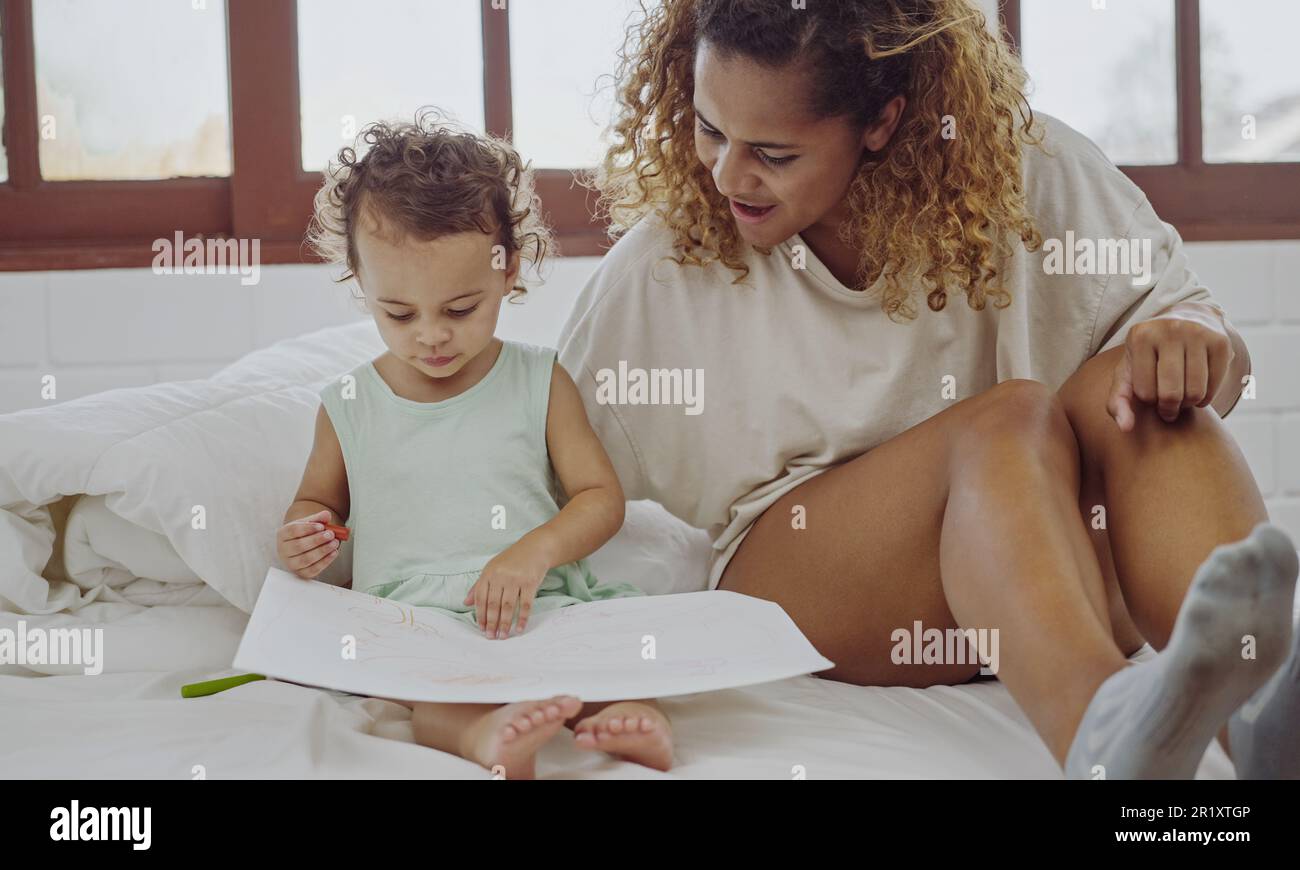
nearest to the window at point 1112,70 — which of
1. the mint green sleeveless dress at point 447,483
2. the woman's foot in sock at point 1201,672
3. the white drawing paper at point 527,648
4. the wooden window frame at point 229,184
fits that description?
the wooden window frame at point 229,184

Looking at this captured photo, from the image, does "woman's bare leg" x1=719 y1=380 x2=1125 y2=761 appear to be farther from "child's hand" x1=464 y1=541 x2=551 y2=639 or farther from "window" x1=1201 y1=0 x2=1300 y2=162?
"window" x1=1201 y1=0 x2=1300 y2=162

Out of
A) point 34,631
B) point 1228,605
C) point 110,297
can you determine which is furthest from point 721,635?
point 110,297

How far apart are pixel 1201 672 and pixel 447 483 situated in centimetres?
66

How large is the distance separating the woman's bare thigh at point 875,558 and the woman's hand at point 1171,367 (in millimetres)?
102

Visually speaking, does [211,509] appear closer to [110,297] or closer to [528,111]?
[110,297]

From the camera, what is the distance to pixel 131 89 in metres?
1.78

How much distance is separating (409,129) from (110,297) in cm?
77

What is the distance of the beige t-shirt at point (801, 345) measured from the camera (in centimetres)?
110

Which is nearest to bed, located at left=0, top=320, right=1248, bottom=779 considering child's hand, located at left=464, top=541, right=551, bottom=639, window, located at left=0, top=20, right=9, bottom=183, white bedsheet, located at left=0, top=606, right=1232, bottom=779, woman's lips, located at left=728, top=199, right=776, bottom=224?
white bedsheet, located at left=0, top=606, right=1232, bottom=779

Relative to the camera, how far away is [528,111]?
185 centimetres

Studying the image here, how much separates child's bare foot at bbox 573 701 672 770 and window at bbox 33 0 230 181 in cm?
134

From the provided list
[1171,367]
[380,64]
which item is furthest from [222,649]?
[380,64]

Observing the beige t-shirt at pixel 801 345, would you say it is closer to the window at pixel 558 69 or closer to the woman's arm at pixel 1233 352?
the woman's arm at pixel 1233 352

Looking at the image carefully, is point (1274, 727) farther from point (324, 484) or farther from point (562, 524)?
point (324, 484)
